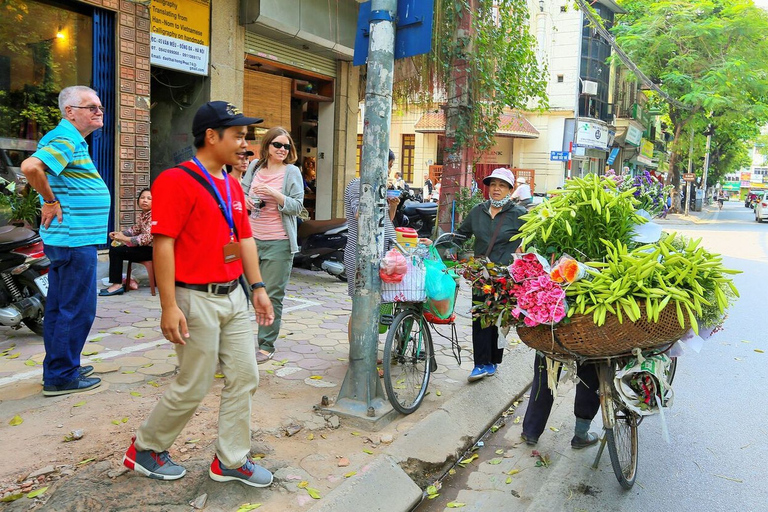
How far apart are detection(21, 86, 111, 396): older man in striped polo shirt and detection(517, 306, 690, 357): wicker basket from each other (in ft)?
9.47

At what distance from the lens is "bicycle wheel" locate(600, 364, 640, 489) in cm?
343

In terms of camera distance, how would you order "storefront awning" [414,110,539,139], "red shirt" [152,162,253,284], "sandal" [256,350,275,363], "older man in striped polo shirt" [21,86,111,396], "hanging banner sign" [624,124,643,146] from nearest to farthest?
"red shirt" [152,162,253,284]
"older man in striped polo shirt" [21,86,111,396]
"sandal" [256,350,275,363]
"storefront awning" [414,110,539,139]
"hanging banner sign" [624,124,643,146]

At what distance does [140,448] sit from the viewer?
296cm

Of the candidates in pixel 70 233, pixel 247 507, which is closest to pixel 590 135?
pixel 70 233

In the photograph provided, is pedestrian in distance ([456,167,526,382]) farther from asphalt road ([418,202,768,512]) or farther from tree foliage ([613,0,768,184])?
tree foliage ([613,0,768,184])

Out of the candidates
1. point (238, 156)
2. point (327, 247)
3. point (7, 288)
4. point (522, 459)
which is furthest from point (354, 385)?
point (327, 247)

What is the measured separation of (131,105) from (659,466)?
7443 millimetres

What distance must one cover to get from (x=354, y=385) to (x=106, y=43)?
6265 mm

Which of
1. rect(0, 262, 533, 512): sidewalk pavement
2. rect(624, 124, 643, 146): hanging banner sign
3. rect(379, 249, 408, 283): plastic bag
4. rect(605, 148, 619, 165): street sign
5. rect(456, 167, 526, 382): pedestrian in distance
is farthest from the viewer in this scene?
rect(605, 148, 619, 165): street sign

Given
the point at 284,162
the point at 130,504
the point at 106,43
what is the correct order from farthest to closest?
the point at 106,43, the point at 284,162, the point at 130,504

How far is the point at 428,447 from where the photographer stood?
385cm

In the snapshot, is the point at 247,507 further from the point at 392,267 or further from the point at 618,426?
the point at 618,426

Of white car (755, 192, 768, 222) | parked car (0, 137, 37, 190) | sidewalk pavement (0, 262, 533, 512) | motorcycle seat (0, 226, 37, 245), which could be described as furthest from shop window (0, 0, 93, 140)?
white car (755, 192, 768, 222)

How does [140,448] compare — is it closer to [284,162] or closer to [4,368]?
[4,368]
